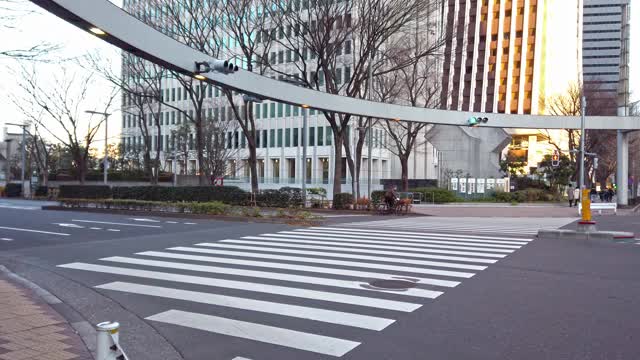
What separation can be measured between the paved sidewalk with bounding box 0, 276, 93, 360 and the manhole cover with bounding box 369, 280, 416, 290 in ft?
14.9

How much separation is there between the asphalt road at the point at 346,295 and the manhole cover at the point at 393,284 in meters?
0.15

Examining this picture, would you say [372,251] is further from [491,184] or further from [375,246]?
[491,184]

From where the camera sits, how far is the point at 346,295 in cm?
751

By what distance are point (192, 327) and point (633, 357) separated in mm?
4736

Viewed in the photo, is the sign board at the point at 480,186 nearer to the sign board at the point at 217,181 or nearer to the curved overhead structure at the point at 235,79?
the curved overhead structure at the point at 235,79

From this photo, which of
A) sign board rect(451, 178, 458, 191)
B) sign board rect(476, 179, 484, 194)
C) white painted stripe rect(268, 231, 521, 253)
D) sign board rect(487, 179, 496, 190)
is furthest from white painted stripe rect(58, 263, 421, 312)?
sign board rect(487, 179, 496, 190)

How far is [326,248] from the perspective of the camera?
12.8 meters

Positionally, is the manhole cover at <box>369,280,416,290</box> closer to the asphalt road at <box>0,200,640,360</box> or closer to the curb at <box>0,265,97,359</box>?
the asphalt road at <box>0,200,640,360</box>

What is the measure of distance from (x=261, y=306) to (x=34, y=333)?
8.92ft

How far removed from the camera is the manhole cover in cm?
810

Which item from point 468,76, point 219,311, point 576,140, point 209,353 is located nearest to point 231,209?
point 219,311

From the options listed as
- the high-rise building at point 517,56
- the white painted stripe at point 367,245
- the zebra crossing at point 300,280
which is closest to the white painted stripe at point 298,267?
the zebra crossing at point 300,280

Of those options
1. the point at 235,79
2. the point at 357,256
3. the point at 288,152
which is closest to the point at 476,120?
the point at 235,79

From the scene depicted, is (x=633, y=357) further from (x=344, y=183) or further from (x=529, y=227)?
(x=344, y=183)
